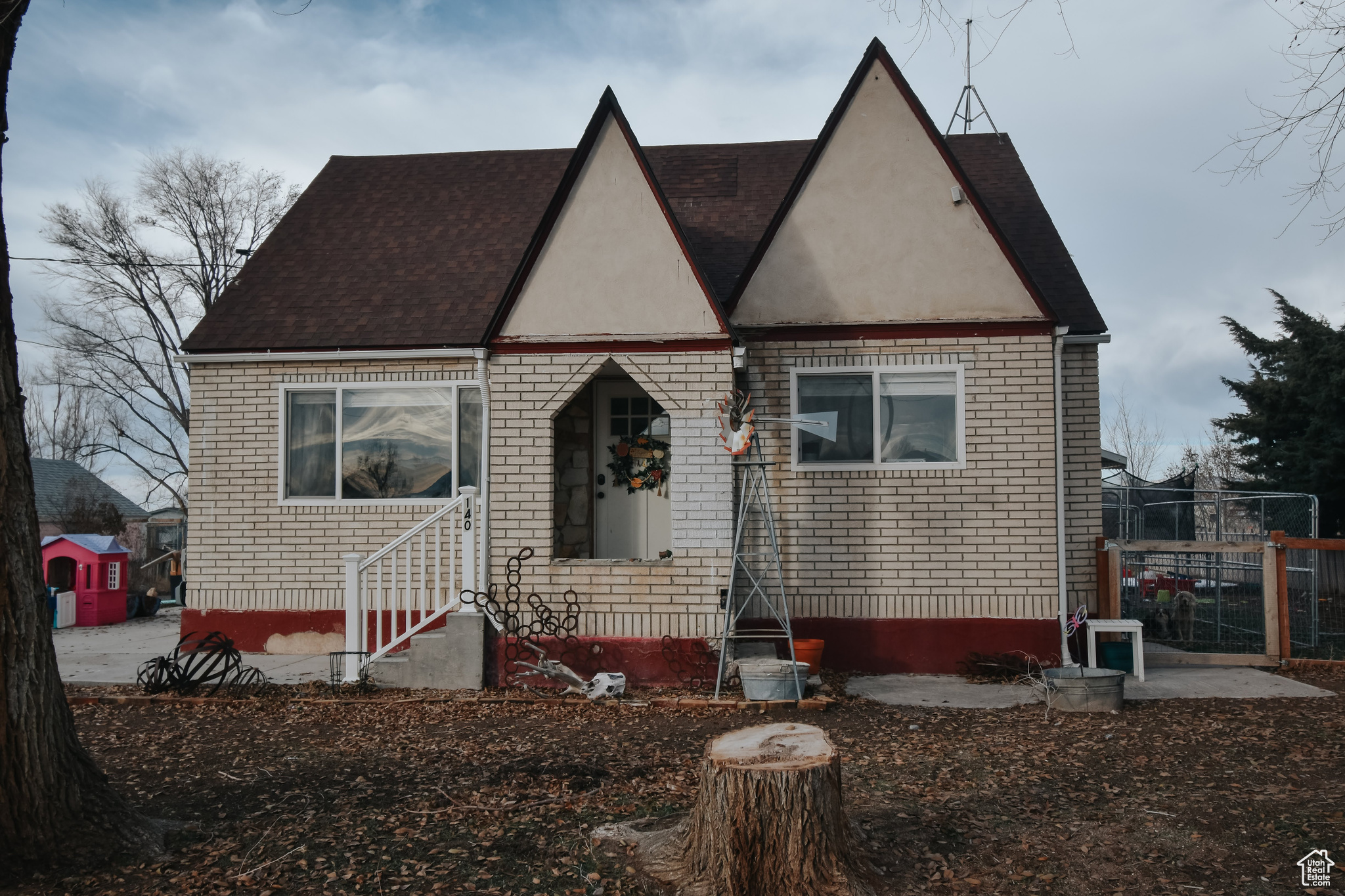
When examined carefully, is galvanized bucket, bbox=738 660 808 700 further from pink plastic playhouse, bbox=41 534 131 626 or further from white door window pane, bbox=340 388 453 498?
pink plastic playhouse, bbox=41 534 131 626

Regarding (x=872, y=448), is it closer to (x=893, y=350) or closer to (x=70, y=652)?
(x=893, y=350)

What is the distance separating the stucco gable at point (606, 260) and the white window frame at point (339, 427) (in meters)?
1.58

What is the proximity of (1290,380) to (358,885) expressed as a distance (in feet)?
60.0

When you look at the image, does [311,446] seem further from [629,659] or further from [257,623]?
[629,659]

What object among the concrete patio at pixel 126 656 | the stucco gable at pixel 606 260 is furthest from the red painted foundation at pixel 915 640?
the concrete patio at pixel 126 656

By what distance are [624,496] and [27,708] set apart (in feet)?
21.7

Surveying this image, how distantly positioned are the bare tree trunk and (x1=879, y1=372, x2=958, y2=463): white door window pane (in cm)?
699

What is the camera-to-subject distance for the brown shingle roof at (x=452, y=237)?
10.2 meters

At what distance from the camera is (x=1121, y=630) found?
8766 millimetres

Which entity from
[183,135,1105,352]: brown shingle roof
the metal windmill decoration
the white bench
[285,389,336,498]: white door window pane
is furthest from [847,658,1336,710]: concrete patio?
[285,389,336,498]: white door window pane

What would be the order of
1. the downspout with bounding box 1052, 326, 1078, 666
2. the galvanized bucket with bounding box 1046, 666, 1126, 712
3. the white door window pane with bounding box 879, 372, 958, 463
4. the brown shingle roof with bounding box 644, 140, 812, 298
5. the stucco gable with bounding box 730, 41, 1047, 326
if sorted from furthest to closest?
the brown shingle roof with bounding box 644, 140, 812, 298 → the white door window pane with bounding box 879, 372, 958, 463 → the stucco gable with bounding box 730, 41, 1047, 326 → the downspout with bounding box 1052, 326, 1078, 666 → the galvanized bucket with bounding box 1046, 666, 1126, 712

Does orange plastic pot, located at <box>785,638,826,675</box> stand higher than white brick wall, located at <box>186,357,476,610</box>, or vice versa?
white brick wall, located at <box>186,357,476,610</box>

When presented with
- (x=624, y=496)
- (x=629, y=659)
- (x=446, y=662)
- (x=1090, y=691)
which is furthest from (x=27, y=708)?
(x=1090, y=691)

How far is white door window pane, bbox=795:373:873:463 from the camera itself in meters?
9.41
